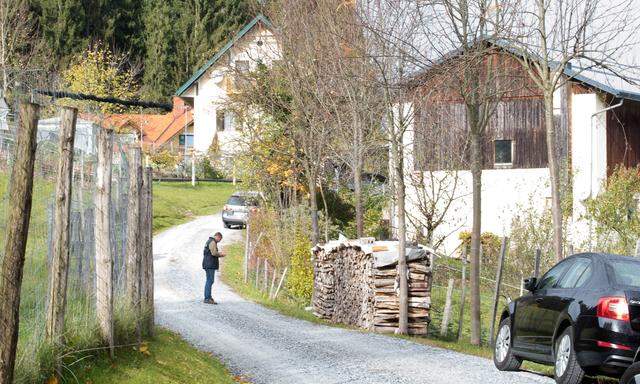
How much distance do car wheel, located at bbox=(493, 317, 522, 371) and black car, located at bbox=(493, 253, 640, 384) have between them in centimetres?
28

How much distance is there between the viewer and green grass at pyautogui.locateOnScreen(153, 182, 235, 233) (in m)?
54.7

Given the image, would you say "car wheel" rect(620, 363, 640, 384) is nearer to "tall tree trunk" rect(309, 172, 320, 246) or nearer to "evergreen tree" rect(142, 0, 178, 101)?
"tall tree trunk" rect(309, 172, 320, 246)

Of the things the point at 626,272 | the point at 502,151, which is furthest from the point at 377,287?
the point at 502,151

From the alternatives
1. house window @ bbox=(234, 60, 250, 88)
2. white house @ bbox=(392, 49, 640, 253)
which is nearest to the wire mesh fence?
house window @ bbox=(234, 60, 250, 88)

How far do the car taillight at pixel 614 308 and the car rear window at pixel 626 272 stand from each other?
0.37 m

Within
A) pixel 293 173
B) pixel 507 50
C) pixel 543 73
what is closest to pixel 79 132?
pixel 543 73

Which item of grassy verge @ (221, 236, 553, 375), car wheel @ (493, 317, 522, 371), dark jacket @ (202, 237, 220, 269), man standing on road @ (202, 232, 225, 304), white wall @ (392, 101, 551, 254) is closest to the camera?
car wheel @ (493, 317, 522, 371)

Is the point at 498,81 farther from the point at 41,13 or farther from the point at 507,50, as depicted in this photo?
Answer: the point at 41,13

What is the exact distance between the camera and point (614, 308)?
1212 cm

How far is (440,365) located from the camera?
55.2 feet

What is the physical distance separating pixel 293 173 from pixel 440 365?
73.6 ft

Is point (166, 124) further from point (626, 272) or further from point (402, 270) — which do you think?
point (626, 272)

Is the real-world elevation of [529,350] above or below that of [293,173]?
below

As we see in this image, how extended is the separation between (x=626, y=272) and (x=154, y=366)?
215 inches
